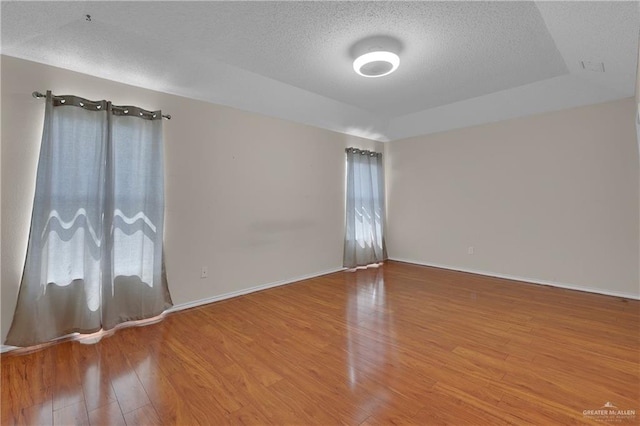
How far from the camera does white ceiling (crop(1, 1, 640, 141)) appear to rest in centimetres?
194

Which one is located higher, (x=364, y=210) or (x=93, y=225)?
(x=364, y=210)

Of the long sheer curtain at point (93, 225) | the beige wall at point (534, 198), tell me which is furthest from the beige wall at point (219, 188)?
the beige wall at point (534, 198)

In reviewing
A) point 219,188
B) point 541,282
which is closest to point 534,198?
point 541,282

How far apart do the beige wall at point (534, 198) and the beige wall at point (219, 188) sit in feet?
5.32

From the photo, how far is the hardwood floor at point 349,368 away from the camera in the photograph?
1.50 metres

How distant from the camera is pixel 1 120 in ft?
7.00

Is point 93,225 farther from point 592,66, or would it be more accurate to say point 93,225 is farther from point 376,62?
point 592,66

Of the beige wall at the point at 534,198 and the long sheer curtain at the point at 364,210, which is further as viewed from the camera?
the long sheer curtain at the point at 364,210

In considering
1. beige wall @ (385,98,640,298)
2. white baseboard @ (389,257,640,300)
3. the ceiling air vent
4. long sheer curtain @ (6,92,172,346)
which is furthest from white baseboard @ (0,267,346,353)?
the ceiling air vent

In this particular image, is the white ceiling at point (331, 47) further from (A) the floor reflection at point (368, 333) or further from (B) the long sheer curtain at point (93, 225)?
(A) the floor reflection at point (368, 333)

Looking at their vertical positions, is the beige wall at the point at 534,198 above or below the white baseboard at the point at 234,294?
above

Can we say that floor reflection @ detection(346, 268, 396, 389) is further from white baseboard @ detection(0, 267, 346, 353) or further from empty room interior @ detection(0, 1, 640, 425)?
white baseboard @ detection(0, 267, 346, 353)

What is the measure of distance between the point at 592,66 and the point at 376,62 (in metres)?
2.07

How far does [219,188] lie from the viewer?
332cm
